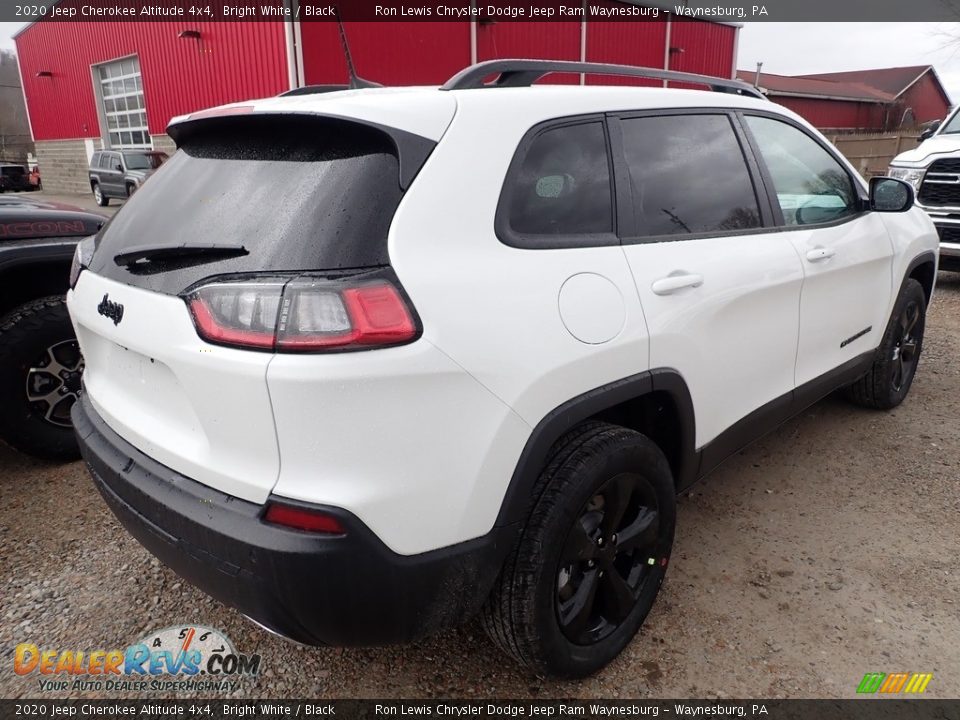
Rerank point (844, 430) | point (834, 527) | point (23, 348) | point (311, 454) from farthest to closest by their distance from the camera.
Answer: point (844, 430)
point (23, 348)
point (834, 527)
point (311, 454)

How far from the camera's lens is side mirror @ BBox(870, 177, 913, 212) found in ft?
10.7

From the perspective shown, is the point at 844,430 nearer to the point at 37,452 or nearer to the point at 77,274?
the point at 77,274

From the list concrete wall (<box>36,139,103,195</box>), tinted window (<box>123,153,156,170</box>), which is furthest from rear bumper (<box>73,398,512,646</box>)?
concrete wall (<box>36,139,103,195</box>)

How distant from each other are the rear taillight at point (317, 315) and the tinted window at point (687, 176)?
0.99m

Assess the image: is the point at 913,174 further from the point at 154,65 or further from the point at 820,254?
the point at 154,65

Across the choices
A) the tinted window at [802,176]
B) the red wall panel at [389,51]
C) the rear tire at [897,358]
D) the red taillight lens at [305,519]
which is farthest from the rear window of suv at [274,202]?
the red wall panel at [389,51]

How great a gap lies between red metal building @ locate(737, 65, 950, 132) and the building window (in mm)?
23812

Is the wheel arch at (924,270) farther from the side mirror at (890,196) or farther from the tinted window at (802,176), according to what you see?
the tinted window at (802,176)

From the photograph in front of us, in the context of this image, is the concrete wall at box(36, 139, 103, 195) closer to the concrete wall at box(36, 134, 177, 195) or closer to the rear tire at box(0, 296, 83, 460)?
the concrete wall at box(36, 134, 177, 195)

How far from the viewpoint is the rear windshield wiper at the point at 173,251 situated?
1583mm

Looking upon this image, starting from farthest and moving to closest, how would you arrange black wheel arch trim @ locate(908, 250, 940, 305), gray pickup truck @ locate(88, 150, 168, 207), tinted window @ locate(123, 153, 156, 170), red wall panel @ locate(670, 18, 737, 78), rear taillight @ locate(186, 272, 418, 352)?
red wall panel @ locate(670, 18, 737, 78)
tinted window @ locate(123, 153, 156, 170)
gray pickup truck @ locate(88, 150, 168, 207)
black wheel arch trim @ locate(908, 250, 940, 305)
rear taillight @ locate(186, 272, 418, 352)

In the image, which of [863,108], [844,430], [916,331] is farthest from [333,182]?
[863,108]

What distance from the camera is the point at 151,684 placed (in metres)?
2.11

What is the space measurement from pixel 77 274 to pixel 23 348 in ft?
4.19
